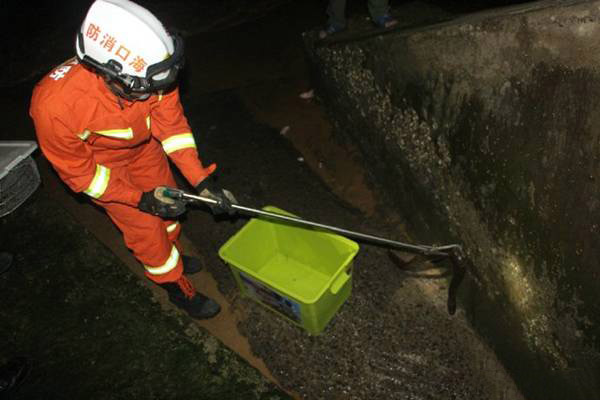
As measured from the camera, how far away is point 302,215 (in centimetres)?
360

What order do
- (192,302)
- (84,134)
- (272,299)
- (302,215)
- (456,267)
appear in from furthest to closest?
1. (302,215)
2. (192,302)
3. (272,299)
4. (456,267)
5. (84,134)

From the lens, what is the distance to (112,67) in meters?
1.94

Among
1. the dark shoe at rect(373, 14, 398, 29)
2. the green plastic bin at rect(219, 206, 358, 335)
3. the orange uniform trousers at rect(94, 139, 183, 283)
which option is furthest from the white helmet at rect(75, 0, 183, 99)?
the dark shoe at rect(373, 14, 398, 29)

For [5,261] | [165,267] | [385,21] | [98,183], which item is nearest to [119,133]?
[98,183]

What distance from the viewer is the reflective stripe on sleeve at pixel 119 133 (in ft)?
7.20

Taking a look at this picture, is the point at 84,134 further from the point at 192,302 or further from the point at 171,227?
the point at 192,302

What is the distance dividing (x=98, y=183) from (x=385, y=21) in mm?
2996

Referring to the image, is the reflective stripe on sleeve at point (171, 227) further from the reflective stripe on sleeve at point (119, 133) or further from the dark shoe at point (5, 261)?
the dark shoe at point (5, 261)

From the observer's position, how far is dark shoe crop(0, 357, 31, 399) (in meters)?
2.54

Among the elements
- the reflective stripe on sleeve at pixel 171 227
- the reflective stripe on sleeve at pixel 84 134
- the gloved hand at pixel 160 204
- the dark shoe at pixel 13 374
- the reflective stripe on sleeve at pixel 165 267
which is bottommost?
the dark shoe at pixel 13 374

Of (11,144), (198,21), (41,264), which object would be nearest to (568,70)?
(11,144)

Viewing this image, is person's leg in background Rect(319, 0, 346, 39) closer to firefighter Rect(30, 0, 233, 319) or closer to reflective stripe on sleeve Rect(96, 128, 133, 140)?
firefighter Rect(30, 0, 233, 319)

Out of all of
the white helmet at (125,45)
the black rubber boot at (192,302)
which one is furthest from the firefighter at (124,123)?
the black rubber boot at (192,302)

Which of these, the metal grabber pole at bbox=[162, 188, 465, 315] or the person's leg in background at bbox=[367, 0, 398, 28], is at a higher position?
the person's leg in background at bbox=[367, 0, 398, 28]
